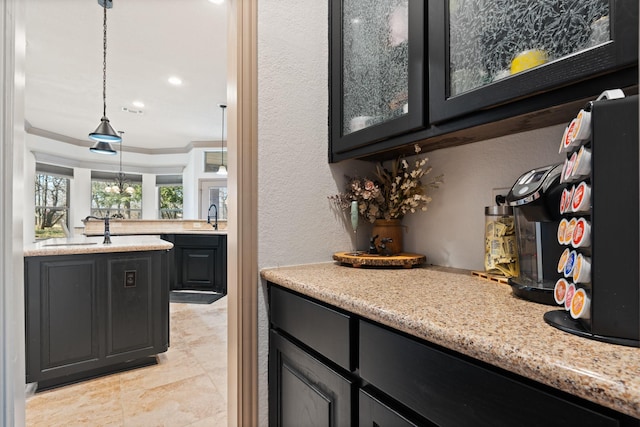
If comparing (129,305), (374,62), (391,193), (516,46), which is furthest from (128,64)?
(516,46)

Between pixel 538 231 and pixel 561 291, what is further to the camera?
pixel 538 231

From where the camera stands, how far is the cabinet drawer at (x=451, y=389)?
470mm

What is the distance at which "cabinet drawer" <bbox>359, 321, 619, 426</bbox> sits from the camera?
470 millimetres

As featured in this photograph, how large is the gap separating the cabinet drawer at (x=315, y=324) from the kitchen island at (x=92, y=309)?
5.56ft

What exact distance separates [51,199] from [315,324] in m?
8.39

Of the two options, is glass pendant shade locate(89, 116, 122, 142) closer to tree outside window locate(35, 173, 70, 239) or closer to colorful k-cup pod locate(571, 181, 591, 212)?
colorful k-cup pod locate(571, 181, 591, 212)

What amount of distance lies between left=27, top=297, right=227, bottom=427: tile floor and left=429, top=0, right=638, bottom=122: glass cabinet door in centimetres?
194

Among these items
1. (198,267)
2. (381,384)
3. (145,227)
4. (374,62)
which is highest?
(374,62)

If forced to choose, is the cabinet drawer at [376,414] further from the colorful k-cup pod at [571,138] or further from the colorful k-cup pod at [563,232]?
the colorful k-cup pod at [571,138]

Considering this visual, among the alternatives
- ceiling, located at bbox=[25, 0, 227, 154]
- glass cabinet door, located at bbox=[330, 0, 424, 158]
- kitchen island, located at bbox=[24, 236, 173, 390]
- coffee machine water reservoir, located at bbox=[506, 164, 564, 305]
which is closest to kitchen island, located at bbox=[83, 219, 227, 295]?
ceiling, located at bbox=[25, 0, 227, 154]

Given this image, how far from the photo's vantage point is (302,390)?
1.04m

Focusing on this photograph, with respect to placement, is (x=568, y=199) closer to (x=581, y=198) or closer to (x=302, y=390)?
(x=581, y=198)

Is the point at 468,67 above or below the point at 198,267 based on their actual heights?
above

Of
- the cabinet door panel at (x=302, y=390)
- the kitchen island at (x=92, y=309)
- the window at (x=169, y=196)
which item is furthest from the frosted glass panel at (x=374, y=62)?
the window at (x=169, y=196)
